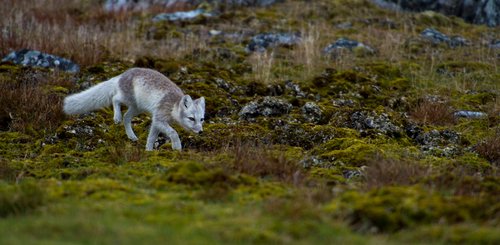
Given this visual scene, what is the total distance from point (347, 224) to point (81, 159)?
14.9 ft

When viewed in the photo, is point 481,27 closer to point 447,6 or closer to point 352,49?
point 447,6

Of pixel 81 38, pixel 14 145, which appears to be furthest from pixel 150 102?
pixel 81 38

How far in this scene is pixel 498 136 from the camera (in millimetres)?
10328

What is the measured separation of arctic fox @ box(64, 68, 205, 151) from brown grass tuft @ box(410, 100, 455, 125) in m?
Result: 4.81

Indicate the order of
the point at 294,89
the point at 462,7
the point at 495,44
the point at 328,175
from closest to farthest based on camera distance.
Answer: the point at 328,175, the point at 294,89, the point at 495,44, the point at 462,7

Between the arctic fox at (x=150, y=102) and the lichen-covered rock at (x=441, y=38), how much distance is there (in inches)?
470

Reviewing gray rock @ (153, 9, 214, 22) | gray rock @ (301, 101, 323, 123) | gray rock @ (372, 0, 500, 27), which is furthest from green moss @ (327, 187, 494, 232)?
gray rock @ (372, 0, 500, 27)

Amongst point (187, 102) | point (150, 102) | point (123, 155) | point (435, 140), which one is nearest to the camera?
point (123, 155)

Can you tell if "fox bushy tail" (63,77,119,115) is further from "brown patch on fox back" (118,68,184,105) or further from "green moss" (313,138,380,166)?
"green moss" (313,138,380,166)

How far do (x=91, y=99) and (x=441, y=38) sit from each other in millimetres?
13207

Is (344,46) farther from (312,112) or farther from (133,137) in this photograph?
(133,137)

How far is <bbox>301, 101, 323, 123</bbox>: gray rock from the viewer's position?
11977 millimetres

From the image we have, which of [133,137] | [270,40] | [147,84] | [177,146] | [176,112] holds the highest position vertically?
[147,84]

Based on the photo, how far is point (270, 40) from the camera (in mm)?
19625
